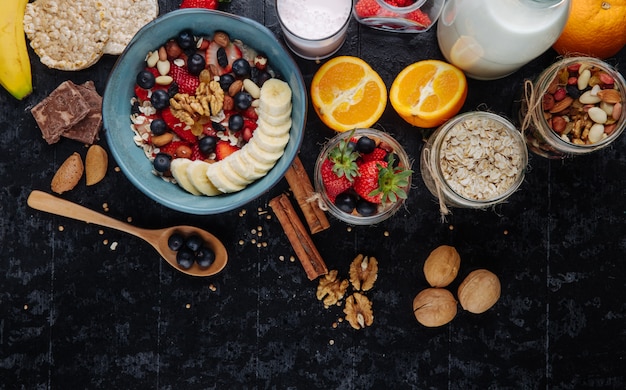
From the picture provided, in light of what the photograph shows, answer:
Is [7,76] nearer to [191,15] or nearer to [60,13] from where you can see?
[60,13]

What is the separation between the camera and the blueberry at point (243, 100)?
160 cm

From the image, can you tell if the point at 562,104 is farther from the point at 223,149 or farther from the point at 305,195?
the point at 223,149

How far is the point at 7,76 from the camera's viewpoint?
1.73m

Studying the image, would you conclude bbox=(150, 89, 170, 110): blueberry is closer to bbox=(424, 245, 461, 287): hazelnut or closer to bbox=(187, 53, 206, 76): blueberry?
bbox=(187, 53, 206, 76): blueberry

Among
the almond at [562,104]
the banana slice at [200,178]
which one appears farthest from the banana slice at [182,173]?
the almond at [562,104]

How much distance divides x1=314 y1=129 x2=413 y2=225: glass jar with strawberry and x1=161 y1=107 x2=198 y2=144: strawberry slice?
365 mm

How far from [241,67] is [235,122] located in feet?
0.51

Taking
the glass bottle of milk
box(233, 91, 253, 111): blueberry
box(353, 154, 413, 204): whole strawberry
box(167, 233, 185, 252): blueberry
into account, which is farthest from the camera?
box(167, 233, 185, 252): blueberry

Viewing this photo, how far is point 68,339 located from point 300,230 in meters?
0.80

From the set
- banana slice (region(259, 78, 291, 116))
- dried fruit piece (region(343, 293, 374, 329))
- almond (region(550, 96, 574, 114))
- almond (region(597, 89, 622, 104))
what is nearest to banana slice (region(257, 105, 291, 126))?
banana slice (region(259, 78, 291, 116))

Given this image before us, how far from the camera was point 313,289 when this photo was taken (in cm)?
179

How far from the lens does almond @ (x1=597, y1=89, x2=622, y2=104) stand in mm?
1529

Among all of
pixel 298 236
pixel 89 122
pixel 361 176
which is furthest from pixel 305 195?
pixel 89 122

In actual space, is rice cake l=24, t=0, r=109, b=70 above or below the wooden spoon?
above
